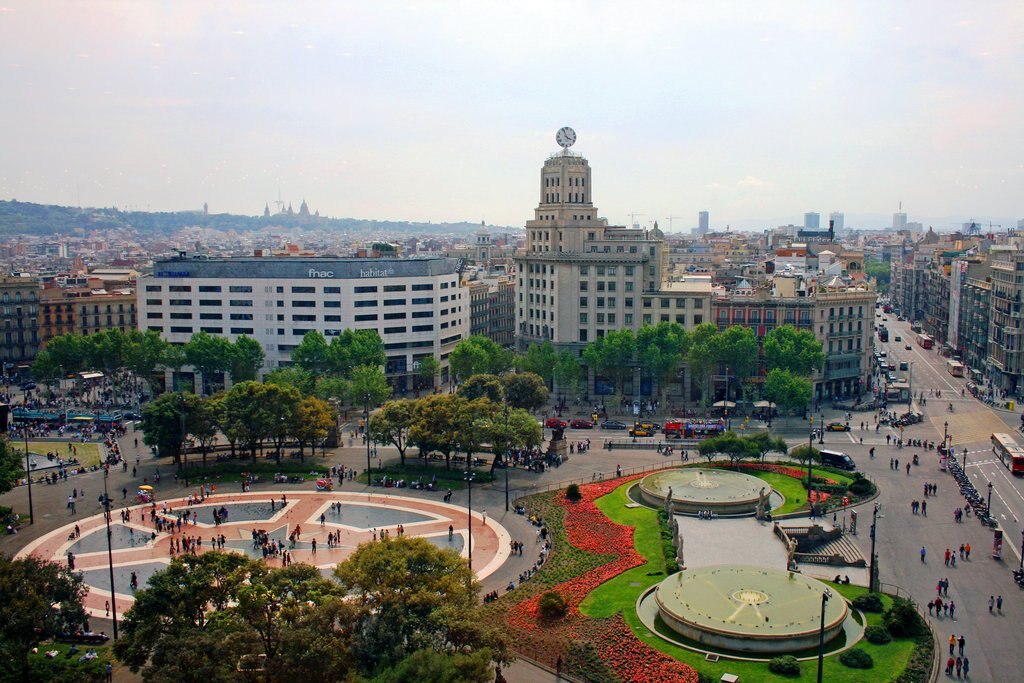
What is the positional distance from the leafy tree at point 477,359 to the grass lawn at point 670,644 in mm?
44612

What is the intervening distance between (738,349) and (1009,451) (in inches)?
1175

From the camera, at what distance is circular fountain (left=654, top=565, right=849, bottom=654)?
43.3 m

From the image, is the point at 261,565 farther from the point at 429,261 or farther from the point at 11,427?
the point at 429,261

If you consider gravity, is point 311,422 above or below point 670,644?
above

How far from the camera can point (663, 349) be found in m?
105

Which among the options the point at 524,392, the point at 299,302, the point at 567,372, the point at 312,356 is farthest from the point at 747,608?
the point at 299,302

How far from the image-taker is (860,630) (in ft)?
150

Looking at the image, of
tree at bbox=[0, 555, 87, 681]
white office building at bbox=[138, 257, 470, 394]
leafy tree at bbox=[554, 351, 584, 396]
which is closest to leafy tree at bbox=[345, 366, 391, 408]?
leafy tree at bbox=[554, 351, 584, 396]

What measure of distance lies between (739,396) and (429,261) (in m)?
46.2

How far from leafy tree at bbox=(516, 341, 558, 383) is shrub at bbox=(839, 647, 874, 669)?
219ft

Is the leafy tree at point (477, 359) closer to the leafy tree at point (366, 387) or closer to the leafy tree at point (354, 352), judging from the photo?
the leafy tree at point (354, 352)

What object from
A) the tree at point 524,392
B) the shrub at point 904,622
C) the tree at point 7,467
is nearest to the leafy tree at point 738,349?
the tree at point 524,392

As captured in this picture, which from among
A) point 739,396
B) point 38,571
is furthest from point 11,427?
point 739,396

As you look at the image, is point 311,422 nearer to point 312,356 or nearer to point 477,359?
point 312,356
